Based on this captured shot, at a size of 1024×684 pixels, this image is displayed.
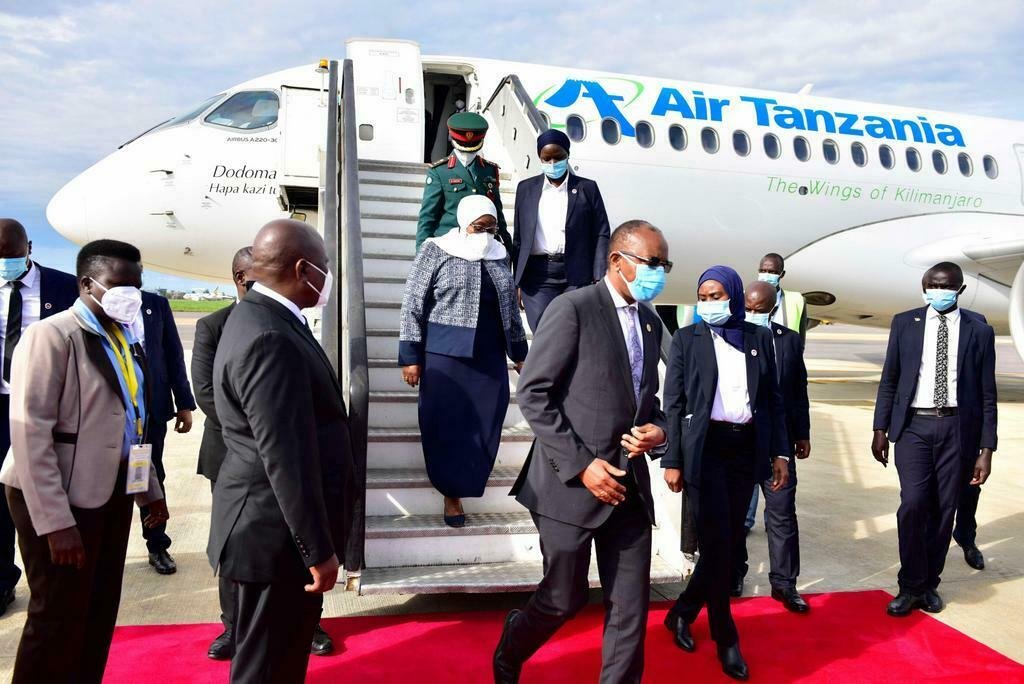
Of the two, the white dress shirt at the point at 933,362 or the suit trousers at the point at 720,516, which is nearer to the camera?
the suit trousers at the point at 720,516

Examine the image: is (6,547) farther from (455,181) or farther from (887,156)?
(887,156)

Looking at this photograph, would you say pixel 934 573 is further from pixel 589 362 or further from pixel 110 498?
pixel 110 498

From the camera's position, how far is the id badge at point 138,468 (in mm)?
2877

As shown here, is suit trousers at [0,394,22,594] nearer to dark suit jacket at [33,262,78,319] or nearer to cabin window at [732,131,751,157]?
dark suit jacket at [33,262,78,319]

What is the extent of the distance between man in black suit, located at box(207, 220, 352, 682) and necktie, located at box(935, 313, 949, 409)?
11.6 feet

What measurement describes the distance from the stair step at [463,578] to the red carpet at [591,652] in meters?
0.20

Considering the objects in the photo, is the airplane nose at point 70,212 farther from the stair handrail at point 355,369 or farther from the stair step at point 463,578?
the stair step at point 463,578

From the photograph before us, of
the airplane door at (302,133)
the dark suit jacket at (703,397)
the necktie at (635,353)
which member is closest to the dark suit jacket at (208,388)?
the necktie at (635,353)

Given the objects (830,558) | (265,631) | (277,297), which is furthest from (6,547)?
(830,558)

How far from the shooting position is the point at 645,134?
9.75 meters

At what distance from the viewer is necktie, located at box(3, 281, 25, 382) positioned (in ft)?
13.5

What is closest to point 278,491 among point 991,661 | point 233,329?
point 233,329

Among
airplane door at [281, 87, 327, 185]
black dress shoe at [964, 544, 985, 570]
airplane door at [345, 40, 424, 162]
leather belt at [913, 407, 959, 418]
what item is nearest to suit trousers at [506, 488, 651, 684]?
leather belt at [913, 407, 959, 418]

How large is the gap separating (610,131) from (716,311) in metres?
6.15
